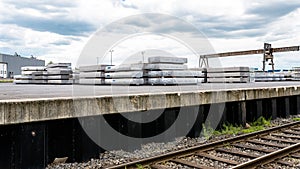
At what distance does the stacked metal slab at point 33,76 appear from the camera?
1898cm

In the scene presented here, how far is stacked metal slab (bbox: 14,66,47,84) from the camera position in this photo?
19.0 meters

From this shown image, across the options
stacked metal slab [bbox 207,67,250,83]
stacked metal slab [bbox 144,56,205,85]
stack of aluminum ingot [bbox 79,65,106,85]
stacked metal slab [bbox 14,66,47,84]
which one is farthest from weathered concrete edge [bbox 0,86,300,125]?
stacked metal slab [bbox 14,66,47,84]

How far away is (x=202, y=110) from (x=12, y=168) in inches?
193

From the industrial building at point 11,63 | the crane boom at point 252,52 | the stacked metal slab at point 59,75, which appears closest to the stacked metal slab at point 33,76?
the stacked metal slab at point 59,75

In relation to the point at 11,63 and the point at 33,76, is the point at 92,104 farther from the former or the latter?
the point at 11,63

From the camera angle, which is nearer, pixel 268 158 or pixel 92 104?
pixel 92 104

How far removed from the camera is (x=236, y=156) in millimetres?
5832

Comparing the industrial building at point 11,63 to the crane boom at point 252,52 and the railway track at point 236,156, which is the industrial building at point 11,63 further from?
the railway track at point 236,156

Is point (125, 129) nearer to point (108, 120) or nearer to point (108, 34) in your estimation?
point (108, 120)

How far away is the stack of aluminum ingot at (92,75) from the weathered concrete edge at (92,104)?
8.25 metres

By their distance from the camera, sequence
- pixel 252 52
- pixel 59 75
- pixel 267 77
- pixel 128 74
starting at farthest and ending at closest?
pixel 252 52 → pixel 267 77 → pixel 59 75 → pixel 128 74

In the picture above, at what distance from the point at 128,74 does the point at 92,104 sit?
731 cm

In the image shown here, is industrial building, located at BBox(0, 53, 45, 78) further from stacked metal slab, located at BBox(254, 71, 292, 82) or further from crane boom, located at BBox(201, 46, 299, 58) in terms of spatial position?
stacked metal slab, located at BBox(254, 71, 292, 82)

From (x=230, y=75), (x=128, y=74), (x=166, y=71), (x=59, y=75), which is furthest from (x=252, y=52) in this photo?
(x=128, y=74)
